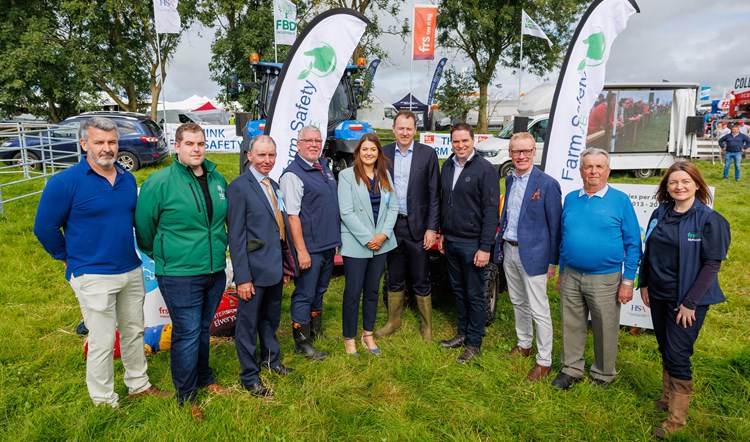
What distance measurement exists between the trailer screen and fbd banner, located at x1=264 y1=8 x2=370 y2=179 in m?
8.88

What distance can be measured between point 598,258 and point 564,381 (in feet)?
3.03

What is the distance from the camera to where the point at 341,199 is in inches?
134

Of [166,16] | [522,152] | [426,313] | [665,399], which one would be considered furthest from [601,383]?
[166,16]

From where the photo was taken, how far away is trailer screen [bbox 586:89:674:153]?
11.5m

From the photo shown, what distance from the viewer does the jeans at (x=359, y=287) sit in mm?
3461

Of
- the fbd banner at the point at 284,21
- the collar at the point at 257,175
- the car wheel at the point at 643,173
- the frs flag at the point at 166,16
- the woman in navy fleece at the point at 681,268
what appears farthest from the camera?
the frs flag at the point at 166,16

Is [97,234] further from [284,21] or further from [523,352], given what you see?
[284,21]

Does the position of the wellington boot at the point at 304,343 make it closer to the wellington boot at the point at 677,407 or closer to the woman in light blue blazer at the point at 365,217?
the woman in light blue blazer at the point at 365,217

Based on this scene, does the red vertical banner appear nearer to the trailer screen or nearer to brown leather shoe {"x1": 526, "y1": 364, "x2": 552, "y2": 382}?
the trailer screen

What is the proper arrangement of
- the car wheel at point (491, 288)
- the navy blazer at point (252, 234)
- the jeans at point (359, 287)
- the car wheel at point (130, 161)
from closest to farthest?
the navy blazer at point (252, 234) < the jeans at point (359, 287) < the car wheel at point (491, 288) < the car wheel at point (130, 161)

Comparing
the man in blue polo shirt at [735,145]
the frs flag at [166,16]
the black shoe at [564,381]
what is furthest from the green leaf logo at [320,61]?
the man in blue polo shirt at [735,145]

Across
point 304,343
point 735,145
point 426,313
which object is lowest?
point 304,343

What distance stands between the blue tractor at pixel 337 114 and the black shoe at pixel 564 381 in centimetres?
553

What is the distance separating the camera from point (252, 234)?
9.39 feet
